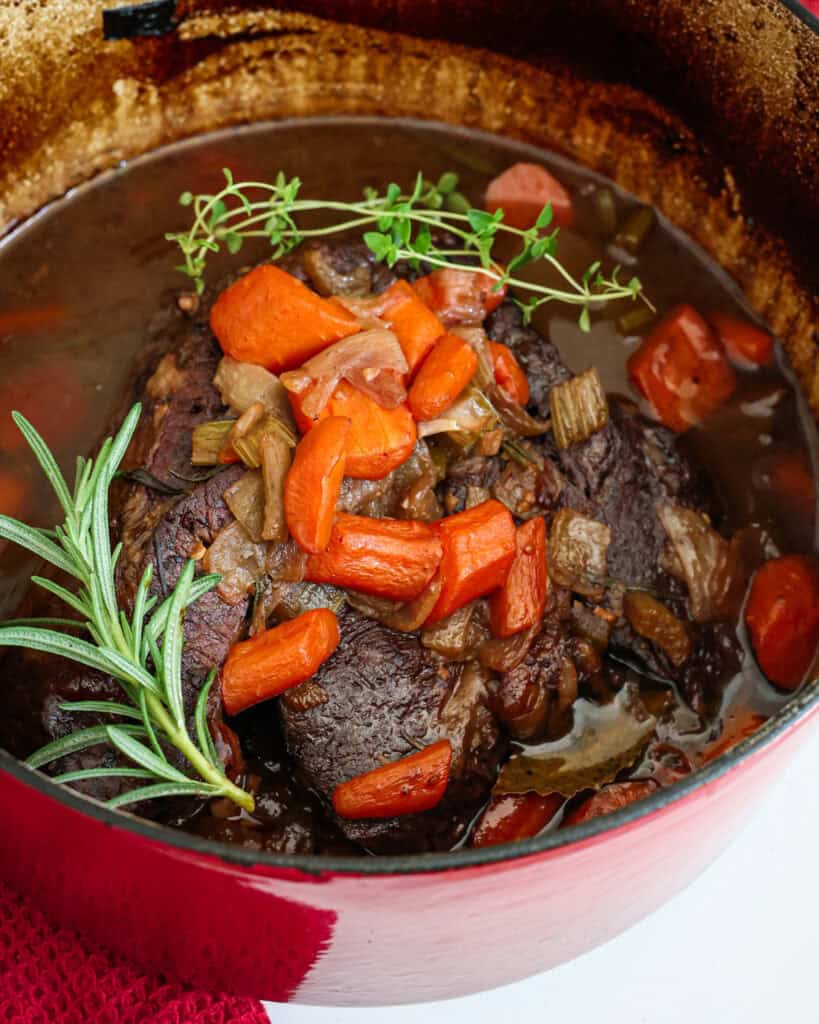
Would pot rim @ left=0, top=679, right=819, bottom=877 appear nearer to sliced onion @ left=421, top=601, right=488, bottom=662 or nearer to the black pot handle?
sliced onion @ left=421, top=601, right=488, bottom=662

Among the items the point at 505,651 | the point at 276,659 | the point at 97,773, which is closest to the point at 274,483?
the point at 276,659

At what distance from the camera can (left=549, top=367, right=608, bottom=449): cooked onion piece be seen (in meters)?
2.68

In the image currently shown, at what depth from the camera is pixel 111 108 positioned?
129 inches

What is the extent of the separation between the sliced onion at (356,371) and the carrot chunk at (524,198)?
95cm

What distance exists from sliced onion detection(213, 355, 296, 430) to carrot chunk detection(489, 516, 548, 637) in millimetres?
532

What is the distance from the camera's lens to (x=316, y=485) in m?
2.29

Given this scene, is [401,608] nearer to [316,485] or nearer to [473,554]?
[473,554]

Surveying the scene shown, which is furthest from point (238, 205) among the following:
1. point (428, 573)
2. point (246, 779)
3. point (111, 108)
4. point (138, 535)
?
point (246, 779)

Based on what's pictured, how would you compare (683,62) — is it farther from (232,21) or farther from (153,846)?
(153,846)

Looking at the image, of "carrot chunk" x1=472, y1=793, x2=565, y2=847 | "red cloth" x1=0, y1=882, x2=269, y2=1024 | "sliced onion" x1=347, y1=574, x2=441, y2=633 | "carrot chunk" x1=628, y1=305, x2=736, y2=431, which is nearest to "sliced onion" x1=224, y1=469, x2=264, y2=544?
"sliced onion" x1=347, y1=574, x2=441, y2=633

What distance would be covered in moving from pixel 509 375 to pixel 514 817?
946 millimetres

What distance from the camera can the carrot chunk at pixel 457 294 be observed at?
2.75 meters

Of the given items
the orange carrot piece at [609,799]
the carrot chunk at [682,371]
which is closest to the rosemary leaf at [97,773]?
the orange carrot piece at [609,799]

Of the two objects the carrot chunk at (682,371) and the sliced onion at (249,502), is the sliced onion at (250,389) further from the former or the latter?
the carrot chunk at (682,371)
